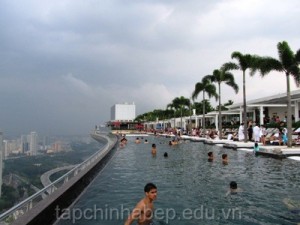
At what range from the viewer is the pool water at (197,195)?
7695 millimetres

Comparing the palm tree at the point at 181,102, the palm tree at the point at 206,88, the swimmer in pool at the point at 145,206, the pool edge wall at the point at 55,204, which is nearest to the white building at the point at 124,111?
the palm tree at the point at 181,102

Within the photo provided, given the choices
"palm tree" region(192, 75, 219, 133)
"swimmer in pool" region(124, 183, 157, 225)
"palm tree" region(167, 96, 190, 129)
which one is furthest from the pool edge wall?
"palm tree" region(167, 96, 190, 129)

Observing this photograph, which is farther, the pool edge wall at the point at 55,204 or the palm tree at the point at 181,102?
the palm tree at the point at 181,102

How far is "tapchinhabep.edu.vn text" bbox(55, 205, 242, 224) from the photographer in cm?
771

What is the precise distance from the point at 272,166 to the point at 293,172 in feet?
6.99

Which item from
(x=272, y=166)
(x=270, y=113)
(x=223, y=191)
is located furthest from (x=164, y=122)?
(x=223, y=191)

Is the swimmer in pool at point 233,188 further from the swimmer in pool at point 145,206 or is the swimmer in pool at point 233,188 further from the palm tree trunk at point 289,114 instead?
the palm tree trunk at point 289,114

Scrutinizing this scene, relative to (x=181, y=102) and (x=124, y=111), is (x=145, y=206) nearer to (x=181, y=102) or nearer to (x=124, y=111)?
(x=181, y=102)

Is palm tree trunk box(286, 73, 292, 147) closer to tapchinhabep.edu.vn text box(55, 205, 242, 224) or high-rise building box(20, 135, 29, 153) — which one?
tapchinhabep.edu.vn text box(55, 205, 242, 224)

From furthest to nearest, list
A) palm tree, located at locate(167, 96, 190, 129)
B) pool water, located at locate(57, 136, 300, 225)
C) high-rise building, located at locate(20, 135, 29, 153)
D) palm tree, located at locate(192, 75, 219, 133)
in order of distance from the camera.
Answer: palm tree, located at locate(167, 96, 190, 129), palm tree, located at locate(192, 75, 219, 133), high-rise building, located at locate(20, 135, 29, 153), pool water, located at locate(57, 136, 300, 225)

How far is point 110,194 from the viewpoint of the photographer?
1041 centimetres

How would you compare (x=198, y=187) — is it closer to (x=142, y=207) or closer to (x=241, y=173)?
(x=241, y=173)

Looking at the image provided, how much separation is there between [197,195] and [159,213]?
2265 mm

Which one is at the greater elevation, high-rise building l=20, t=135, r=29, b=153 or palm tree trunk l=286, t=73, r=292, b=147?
palm tree trunk l=286, t=73, r=292, b=147
